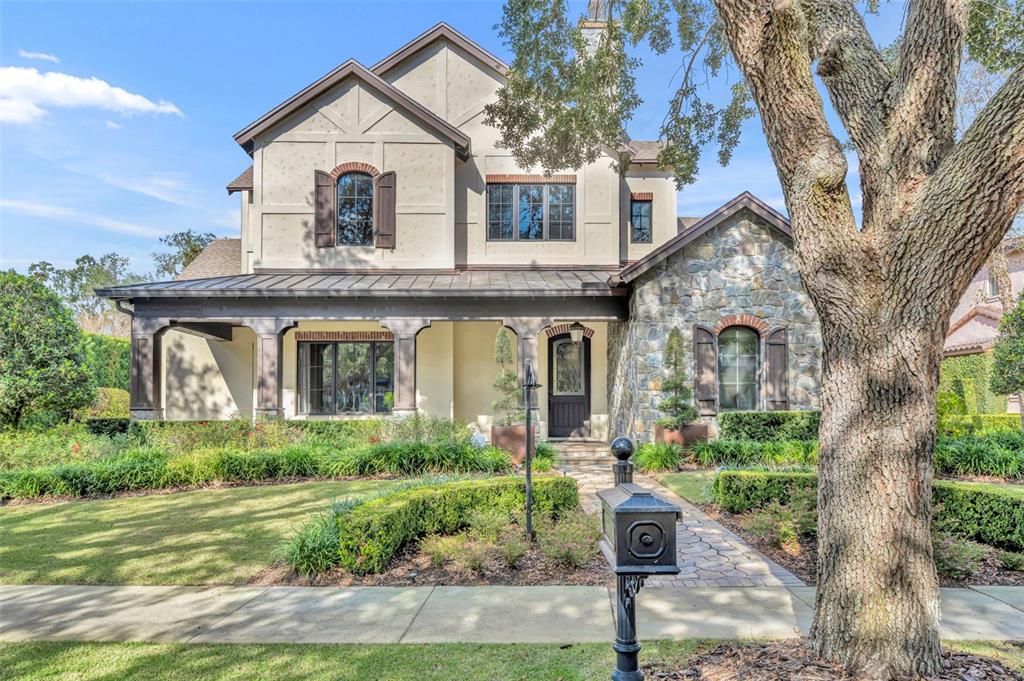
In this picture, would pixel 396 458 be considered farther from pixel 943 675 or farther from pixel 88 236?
pixel 88 236

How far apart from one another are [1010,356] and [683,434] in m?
6.18

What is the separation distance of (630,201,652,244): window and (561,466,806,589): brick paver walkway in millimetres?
8737

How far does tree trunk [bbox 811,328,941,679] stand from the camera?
292 centimetres

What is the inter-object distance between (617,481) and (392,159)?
1237 centimetres

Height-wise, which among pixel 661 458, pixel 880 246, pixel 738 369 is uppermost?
pixel 880 246

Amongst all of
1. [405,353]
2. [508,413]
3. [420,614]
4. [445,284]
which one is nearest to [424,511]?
[420,614]

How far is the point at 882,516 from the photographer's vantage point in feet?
9.82

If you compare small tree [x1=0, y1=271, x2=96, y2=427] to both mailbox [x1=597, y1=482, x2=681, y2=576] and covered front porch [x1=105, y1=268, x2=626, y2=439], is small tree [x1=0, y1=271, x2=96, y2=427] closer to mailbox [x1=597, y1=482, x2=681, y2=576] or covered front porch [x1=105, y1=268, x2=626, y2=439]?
covered front porch [x1=105, y1=268, x2=626, y2=439]

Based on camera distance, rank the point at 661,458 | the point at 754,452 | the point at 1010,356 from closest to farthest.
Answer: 1. the point at 754,452
2. the point at 661,458
3. the point at 1010,356

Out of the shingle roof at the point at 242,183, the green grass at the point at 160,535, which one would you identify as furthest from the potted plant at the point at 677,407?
the shingle roof at the point at 242,183

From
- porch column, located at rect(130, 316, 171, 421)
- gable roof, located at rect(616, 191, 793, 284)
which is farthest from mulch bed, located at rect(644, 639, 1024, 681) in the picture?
porch column, located at rect(130, 316, 171, 421)

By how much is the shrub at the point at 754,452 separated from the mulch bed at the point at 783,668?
675 cm

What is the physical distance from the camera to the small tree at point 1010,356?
10.2m

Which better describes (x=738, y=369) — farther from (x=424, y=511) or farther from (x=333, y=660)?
(x=333, y=660)
